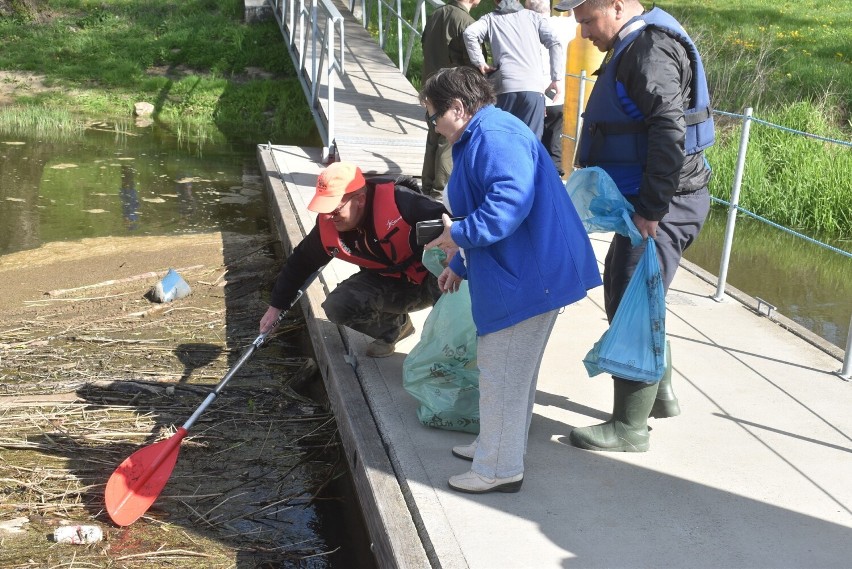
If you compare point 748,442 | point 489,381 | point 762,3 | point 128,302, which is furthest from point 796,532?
Answer: point 762,3

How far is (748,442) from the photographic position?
3.73m

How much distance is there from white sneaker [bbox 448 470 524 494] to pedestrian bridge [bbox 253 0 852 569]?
0.10ft

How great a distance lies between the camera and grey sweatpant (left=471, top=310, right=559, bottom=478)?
3084 millimetres

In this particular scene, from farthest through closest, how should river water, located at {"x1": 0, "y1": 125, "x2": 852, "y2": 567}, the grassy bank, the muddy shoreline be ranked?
the grassy bank, river water, located at {"x1": 0, "y1": 125, "x2": 852, "y2": 567}, the muddy shoreline

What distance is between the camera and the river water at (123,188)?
866 centimetres

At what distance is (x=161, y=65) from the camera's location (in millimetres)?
15812

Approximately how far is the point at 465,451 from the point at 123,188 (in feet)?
24.7

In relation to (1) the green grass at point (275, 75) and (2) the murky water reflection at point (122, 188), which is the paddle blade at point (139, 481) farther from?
(1) the green grass at point (275, 75)

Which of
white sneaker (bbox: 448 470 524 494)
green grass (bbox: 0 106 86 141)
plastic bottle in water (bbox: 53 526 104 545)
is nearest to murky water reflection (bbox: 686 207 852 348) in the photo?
white sneaker (bbox: 448 470 524 494)

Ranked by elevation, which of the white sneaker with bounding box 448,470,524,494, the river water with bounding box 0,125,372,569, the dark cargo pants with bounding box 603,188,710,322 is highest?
the dark cargo pants with bounding box 603,188,710,322

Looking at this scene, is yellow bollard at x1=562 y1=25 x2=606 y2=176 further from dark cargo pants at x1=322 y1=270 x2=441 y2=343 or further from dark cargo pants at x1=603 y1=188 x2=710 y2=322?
dark cargo pants at x1=603 y1=188 x2=710 y2=322

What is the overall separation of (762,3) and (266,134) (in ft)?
29.0

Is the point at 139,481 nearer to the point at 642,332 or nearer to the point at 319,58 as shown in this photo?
the point at 642,332

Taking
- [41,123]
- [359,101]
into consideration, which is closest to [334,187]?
[359,101]
